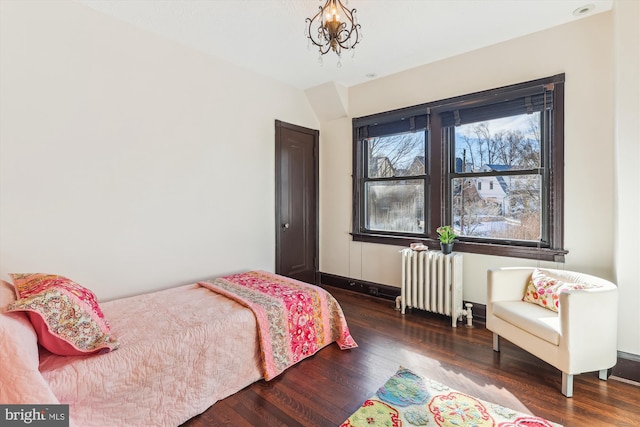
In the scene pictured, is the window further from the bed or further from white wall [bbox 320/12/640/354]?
the bed

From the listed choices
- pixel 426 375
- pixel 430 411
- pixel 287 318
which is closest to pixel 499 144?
pixel 426 375

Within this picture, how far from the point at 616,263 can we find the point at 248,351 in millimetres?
2810

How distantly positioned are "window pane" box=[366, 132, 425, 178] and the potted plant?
0.79 m

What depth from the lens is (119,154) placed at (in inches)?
104

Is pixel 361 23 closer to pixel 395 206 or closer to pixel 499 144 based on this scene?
pixel 499 144

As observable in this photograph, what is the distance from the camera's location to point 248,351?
221 cm

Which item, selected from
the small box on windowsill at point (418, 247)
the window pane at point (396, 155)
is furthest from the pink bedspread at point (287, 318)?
the window pane at point (396, 155)

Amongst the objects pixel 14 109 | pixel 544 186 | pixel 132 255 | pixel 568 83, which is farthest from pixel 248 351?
pixel 568 83

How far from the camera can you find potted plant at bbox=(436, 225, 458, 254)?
10.8 feet

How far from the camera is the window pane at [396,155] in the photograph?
378cm

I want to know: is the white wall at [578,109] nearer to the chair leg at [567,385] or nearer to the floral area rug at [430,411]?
the chair leg at [567,385]

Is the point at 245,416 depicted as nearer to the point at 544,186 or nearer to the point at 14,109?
the point at 14,109

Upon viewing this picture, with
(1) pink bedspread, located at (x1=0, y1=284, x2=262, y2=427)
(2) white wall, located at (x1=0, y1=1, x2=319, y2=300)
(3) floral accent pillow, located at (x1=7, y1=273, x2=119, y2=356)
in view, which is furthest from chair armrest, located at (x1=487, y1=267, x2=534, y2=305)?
(3) floral accent pillow, located at (x1=7, y1=273, x2=119, y2=356)

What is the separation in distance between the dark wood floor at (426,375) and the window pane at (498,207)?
105cm
